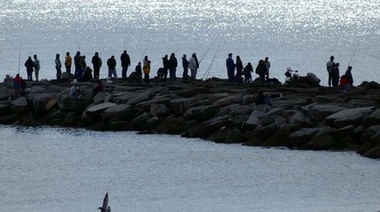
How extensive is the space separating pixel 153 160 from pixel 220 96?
514 centimetres

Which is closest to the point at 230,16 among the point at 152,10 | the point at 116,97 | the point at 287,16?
the point at 287,16

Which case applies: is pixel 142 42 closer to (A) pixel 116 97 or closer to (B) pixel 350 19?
(B) pixel 350 19

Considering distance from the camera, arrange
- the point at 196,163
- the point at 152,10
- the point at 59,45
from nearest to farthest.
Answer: the point at 196,163
the point at 59,45
the point at 152,10

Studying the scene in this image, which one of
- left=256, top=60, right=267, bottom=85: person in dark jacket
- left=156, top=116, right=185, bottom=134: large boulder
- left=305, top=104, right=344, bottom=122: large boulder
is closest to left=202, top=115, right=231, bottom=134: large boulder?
left=156, top=116, right=185, bottom=134: large boulder

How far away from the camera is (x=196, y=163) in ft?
150

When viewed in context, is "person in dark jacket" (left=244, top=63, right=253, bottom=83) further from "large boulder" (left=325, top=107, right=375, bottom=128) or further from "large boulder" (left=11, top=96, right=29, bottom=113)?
"large boulder" (left=325, top=107, right=375, bottom=128)

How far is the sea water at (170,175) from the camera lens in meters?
39.4

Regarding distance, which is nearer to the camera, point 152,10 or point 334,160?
point 334,160

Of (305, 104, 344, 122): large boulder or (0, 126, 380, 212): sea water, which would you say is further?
(305, 104, 344, 122): large boulder

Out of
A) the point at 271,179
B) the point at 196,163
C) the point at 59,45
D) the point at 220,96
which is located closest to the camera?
the point at 271,179

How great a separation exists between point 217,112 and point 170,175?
5.37 m

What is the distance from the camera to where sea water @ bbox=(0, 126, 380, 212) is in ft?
129

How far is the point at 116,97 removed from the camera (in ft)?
172

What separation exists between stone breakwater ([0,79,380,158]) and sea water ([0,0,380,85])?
60.3 feet
